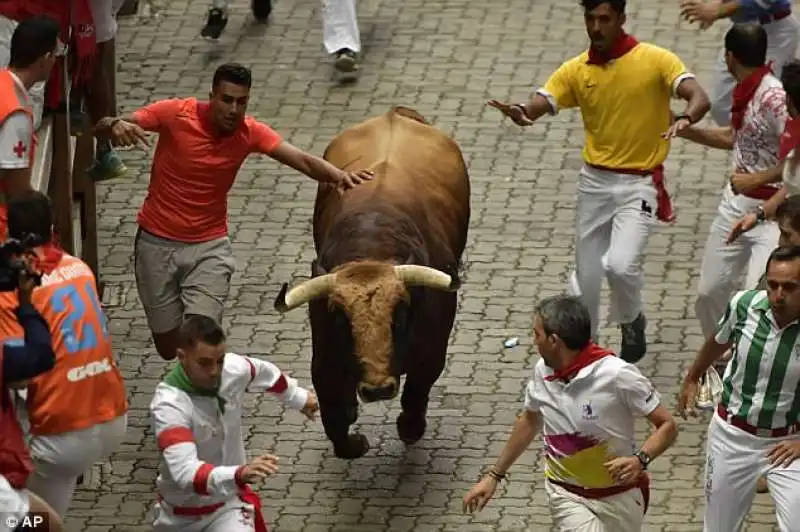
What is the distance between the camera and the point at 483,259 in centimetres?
1573

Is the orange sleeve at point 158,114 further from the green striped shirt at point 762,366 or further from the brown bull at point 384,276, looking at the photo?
the green striped shirt at point 762,366

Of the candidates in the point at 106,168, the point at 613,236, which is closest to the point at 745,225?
the point at 613,236

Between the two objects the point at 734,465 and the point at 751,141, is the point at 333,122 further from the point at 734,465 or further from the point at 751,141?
the point at 734,465

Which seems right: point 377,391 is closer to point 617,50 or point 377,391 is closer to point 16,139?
point 16,139

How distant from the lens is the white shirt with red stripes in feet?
33.1

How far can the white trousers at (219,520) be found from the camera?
10.4 m

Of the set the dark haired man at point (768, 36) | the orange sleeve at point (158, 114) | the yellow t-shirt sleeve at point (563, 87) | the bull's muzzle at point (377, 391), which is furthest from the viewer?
the dark haired man at point (768, 36)

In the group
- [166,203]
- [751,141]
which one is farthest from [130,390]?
[751,141]

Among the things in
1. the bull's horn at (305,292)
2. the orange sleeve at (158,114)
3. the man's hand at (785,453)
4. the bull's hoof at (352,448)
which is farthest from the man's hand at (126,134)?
the man's hand at (785,453)

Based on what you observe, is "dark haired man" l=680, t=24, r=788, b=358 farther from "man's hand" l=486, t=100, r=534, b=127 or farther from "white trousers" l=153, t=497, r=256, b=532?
"white trousers" l=153, t=497, r=256, b=532

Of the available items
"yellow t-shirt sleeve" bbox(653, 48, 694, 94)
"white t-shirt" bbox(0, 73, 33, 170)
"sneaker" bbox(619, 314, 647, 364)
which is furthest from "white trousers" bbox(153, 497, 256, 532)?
"yellow t-shirt sleeve" bbox(653, 48, 694, 94)

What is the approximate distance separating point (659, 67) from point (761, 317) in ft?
10.2

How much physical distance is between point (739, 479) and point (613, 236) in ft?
10.6

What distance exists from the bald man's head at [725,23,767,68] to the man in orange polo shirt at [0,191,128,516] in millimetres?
4711
